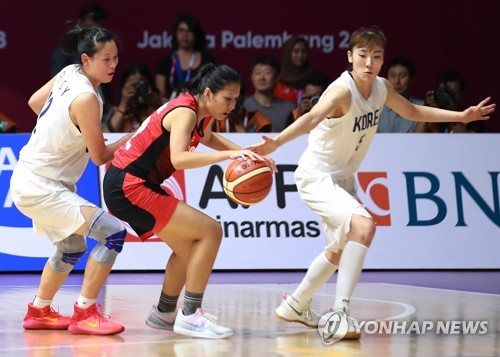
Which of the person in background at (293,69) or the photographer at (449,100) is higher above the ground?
the person in background at (293,69)

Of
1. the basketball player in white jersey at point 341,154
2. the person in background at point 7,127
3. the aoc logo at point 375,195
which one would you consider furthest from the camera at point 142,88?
the basketball player in white jersey at point 341,154

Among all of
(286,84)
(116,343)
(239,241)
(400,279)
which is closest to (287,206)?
(239,241)

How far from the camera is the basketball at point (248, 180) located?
21.9ft

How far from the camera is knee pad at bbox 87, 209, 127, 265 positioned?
6867 mm

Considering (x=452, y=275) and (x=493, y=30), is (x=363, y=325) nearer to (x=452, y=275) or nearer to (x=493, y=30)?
(x=452, y=275)

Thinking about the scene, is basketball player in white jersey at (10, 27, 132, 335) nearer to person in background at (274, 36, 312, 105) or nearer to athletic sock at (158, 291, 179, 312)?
athletic sock at (158, 291, 179, 312)

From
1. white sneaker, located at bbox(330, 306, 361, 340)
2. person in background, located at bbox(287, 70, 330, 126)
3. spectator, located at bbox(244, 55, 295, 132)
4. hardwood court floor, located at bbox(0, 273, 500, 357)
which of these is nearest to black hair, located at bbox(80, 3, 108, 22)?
spectator, located at bbox(244, 55, 295, 132)

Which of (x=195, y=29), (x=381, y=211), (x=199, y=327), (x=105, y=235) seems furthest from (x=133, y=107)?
(x=199, y=327)

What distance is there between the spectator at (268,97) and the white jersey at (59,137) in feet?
15.3

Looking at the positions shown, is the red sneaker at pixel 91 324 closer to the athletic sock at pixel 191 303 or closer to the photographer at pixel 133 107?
the athletic sock at pixel 191 303

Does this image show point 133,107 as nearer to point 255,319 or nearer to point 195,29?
point 195,29

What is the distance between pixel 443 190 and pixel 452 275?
2.82 ft

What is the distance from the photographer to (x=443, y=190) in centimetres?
1059

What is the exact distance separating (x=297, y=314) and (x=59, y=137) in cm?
196
